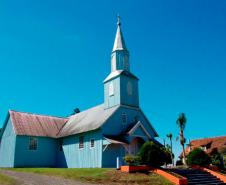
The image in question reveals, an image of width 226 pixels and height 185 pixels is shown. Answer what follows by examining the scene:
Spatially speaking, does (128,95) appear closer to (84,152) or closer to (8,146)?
(84,152)

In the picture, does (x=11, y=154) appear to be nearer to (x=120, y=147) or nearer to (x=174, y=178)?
(x=120, y=147)

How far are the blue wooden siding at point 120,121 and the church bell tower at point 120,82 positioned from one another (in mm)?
825

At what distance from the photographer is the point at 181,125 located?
45.2 meters

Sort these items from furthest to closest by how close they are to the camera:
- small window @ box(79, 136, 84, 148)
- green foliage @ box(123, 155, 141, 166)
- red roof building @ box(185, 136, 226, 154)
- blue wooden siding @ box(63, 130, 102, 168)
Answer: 1. red roof building @ box(185, 136, 226, 154)
2. small window @ box(79, 136, 84, 148)
3. blue wooden siding @ box(63, 130, 102, 168)
4. green foliage @ box(123, 155, 141, 166)

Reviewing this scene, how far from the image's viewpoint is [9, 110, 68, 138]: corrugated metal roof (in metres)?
35.5

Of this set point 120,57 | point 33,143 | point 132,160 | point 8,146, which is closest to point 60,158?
point 33,143

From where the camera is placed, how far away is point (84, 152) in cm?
3209

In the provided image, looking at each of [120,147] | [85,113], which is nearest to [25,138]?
[85,113]

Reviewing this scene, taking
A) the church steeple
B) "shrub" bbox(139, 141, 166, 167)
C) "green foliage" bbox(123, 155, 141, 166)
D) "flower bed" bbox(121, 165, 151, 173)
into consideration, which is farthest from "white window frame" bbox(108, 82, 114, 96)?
"flower bed" bbox(121, 165, 151, 173)

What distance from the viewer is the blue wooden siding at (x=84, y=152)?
3008 centimetres

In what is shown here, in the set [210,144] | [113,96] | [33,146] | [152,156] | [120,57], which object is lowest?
[152,156]

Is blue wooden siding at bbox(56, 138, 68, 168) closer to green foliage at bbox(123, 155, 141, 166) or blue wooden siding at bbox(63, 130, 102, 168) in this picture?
blue wooden siding at bbox(63, 130, 102, 168)

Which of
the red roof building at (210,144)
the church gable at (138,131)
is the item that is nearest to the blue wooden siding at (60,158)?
the church gable at (138,131)

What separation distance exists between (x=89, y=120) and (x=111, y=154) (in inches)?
224
